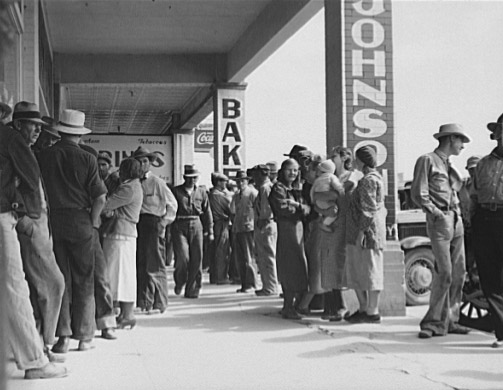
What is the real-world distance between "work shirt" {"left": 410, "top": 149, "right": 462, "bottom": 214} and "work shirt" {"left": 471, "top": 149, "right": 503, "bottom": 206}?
403 mm

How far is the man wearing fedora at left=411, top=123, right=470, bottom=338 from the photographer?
23.6 feet

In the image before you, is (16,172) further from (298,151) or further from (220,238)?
(220,238)

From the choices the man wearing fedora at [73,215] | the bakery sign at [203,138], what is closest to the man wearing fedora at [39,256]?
the man wearing fedora at [73,215]

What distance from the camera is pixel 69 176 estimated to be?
623cm

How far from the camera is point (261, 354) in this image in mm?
6348

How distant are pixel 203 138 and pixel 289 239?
27.5 m

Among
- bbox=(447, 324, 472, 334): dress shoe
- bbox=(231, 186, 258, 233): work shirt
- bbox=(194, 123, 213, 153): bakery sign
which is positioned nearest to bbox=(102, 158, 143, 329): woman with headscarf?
bbox=(447, 324, 472, 334): dress shoe

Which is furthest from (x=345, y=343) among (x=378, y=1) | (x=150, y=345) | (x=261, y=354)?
(x=378, y=1)

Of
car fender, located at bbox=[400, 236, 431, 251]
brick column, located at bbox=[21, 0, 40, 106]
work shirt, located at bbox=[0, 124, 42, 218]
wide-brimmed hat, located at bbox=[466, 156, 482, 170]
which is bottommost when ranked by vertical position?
→ car fender, located at bbox=[400, 236, 431, 251]

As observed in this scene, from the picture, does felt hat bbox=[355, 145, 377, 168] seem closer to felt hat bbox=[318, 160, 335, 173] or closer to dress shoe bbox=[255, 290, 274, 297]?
felt hat bbox=[318, 160, 335, 173]

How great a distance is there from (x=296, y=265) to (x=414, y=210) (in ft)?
9.81

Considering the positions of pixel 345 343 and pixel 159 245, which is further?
pixel 159 245

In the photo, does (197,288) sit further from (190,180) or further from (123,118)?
(123,118)

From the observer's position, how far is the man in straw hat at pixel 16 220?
4730mm
